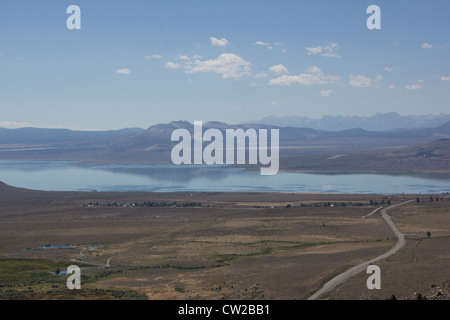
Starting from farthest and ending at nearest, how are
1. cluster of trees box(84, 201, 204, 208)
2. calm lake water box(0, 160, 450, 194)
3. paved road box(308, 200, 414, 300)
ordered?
calm lake water box(0, 160, 450, 194) → cluster of trees box(84, 201, 204, 208) → paved road box(308, 200, 414, 300)

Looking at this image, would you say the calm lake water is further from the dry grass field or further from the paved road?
the paved road

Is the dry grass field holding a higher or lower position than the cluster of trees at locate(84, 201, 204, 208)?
lower

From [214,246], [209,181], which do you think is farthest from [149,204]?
[209,181]

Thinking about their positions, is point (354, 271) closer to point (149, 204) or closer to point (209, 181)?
point (149, 204)

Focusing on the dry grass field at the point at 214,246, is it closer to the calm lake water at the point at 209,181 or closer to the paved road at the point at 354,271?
the paved road at the point at 354,271

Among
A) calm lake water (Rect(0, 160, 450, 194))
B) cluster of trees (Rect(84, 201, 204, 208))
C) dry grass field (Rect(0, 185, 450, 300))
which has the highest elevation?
calm lake water (Rect(0, 160, 450, 194))

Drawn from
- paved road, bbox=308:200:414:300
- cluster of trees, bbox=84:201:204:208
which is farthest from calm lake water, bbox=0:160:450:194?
paved road, bbox=308:200:414:300
